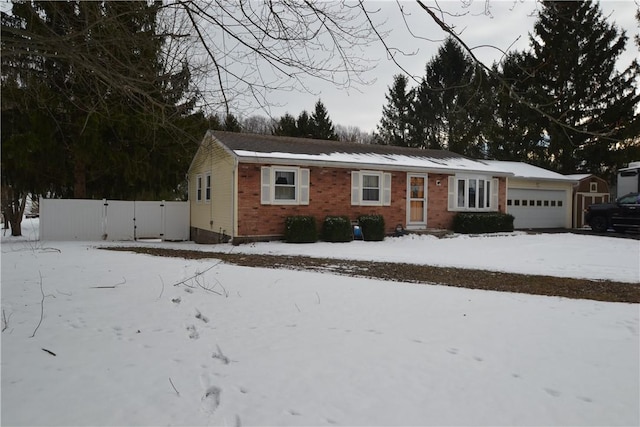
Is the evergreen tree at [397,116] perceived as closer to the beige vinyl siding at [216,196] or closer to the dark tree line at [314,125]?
the dark tree line at [314,125]

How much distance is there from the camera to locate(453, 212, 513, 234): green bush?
17.5 metres

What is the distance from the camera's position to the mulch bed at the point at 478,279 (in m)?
6.59

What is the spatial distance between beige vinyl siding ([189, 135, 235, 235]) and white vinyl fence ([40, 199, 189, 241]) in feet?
3.18

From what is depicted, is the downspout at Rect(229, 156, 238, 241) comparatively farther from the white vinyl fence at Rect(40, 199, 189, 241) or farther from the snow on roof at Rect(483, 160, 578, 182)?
the snow on roof at Rect(483, 160, 578, 182)

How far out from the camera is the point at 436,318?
4586 mm

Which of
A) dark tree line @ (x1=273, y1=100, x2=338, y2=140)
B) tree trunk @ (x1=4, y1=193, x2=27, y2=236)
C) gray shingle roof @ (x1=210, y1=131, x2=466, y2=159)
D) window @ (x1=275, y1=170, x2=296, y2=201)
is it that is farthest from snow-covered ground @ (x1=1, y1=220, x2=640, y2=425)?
dark tree line @ (x1=273, y1=100, x2=338, y2=140)

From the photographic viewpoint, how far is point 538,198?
22.3 m

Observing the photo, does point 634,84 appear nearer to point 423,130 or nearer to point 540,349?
point 423,130

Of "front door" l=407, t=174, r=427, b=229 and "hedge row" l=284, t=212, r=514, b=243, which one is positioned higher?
"front door" l=407, t=174, r=427, b=229

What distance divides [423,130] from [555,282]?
28.5 m

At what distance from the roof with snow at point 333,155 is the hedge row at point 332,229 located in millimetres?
2057

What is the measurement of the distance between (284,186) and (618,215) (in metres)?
14.9

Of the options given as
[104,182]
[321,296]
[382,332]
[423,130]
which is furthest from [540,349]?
[423,130]

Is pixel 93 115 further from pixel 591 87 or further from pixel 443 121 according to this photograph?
pixel 591 87
